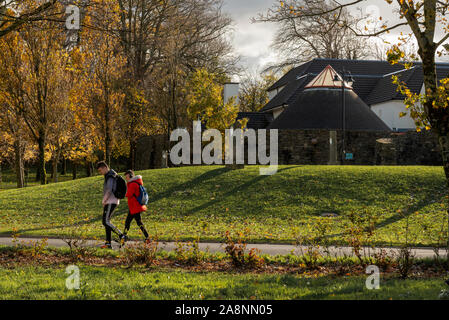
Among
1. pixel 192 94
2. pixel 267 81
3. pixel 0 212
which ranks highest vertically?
pixel 267 81

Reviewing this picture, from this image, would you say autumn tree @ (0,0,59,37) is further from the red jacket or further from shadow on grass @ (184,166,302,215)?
shadow on grass @ (184,166,302,215)

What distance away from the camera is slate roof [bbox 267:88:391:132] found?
32094mm

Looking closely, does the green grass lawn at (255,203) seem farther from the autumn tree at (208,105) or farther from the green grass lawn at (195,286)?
the green grass lawn at (195,286)

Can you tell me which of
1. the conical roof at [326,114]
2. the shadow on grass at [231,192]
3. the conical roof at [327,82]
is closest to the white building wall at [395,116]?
the conical roof at [326,114]

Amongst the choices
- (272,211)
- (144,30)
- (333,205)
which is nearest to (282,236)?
(272,211)

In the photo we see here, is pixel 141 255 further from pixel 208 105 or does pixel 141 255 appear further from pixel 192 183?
pixel 208 105

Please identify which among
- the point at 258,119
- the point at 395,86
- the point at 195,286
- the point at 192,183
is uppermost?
the point at 395,86

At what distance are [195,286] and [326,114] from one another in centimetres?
2712

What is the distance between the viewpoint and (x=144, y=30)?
38.6 m

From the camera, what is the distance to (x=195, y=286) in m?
6.99

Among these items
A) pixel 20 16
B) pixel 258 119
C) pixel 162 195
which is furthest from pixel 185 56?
pixel 20 16

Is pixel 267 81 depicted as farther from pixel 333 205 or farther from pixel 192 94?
pixel 333 205
